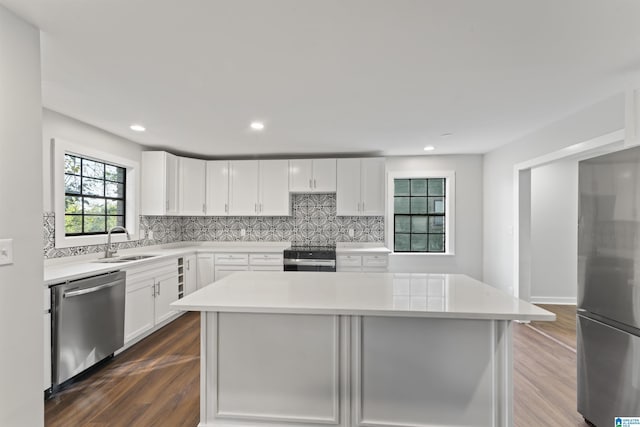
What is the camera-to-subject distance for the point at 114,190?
3.94 m

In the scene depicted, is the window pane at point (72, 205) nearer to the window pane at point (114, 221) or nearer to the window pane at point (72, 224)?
the window pane at point (72, 224)

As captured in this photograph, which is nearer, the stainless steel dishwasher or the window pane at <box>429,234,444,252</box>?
the stainless steel dishwasher

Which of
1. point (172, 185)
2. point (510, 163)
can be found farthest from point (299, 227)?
point (510, 163)

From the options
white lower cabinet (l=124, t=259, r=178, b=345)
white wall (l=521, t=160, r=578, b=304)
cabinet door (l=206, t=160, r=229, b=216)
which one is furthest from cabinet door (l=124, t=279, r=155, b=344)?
white wall (l=521, t=160, r=578, b=304)

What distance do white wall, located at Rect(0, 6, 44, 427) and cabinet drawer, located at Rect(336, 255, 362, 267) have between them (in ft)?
11.1

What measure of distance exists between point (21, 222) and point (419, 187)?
16.5ft

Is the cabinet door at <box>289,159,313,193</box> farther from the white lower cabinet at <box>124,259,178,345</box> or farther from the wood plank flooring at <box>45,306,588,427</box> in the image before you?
the wood plank flooring at <box>45,306,588,427</box>

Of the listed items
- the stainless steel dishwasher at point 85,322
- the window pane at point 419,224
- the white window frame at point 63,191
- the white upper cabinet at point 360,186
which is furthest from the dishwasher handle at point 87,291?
the window pane at point 419,224

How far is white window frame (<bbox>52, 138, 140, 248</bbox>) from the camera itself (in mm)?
2949

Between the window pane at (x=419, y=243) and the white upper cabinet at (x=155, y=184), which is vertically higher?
the white upper cabinet at (x=155, y=184)

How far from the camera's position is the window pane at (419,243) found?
537 centimetres

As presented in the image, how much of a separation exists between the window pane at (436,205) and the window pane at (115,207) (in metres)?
4.66

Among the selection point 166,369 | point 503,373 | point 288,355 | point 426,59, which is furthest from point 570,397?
point 166,369

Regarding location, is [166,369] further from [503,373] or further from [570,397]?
[570,397]
